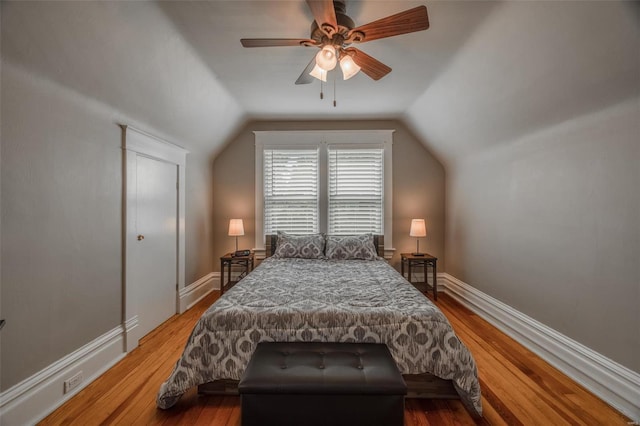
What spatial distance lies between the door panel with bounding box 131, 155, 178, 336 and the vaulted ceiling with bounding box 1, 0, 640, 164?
488 mm

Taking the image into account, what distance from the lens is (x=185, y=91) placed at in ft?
9.18

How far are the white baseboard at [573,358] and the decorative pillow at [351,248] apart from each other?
145 cm

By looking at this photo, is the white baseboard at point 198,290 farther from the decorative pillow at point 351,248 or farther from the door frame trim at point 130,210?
the decorative pillow at point 351,248

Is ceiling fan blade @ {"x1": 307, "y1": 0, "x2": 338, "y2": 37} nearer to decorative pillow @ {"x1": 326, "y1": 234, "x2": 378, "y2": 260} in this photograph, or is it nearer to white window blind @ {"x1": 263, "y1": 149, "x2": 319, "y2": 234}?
decorative pillow @ {"x1": 326, "y1": 234, "x2": 378, "y2": 260}

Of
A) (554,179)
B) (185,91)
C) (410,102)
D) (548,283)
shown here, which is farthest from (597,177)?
(185,91)

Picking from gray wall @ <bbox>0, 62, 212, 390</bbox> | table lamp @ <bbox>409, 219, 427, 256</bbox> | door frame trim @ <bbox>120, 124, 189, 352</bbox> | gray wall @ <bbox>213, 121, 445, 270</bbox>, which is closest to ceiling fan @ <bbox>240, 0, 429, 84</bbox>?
gray wall @ <bbox>0, 62, 212, 390</bbox>

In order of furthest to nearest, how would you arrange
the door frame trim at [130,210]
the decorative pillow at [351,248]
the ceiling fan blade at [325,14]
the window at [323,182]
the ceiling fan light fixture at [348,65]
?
the window at [323,182] → the decorative pillow at [351,248] → the door frame trim at [130,210] → the ceiling fan light fixture at [348,65] → the ceiling fan blade at [325,14]

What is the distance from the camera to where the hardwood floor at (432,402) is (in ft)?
5.61

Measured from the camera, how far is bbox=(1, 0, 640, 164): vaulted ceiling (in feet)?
5.42

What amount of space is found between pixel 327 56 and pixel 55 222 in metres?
2.13

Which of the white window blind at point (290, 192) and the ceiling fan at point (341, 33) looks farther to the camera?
the white window blind at point (290, 192)

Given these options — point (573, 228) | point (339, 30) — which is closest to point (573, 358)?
point (573, 228)

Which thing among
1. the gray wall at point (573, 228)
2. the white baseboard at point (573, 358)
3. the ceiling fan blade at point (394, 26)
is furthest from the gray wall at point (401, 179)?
the ceiling fan blade at point (394, 26)

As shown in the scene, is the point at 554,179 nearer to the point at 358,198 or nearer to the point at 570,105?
the point at 570,105
